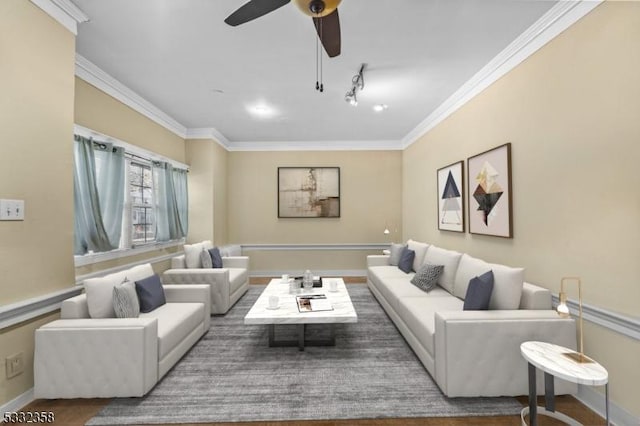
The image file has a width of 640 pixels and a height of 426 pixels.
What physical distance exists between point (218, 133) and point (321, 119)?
82.7 inches

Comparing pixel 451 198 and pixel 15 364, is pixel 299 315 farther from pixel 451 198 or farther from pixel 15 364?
pixel 451 198

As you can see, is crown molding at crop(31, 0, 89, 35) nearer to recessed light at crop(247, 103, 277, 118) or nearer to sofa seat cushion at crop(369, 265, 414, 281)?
recessed light at crop(247, 103, 277, 118)

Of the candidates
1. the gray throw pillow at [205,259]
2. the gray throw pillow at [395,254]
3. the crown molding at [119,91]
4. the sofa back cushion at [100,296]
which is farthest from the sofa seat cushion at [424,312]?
the crown molding at [119,91]

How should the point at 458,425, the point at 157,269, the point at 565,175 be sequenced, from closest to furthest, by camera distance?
the point at 458,425, the point at 565,175, the point at 157,269

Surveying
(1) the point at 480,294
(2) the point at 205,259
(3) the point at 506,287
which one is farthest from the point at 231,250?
(3) the point at 506,287

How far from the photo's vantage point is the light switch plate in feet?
6.06

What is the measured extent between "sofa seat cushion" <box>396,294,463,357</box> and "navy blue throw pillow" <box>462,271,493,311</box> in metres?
0.32

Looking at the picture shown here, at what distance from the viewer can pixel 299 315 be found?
2.65 m

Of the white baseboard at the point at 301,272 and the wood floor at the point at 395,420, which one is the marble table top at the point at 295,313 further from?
the white baseboard at the point at 301,272

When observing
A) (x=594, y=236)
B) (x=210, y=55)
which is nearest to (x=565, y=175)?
(x=594, y=236)

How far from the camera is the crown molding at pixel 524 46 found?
80.8 inches

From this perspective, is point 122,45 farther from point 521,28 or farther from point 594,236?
point 594,236

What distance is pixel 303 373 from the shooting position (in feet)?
7.87

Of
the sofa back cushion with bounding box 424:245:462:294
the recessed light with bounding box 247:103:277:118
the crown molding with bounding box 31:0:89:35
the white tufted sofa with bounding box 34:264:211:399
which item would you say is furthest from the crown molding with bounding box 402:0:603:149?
the white tufted sofa with bounding box 34:264:211:399
